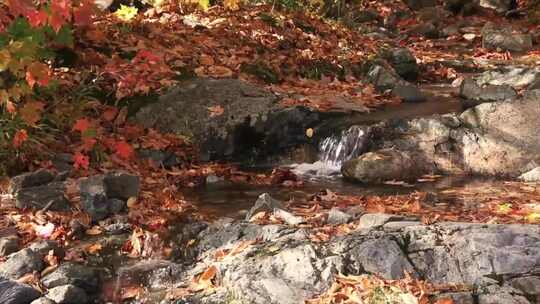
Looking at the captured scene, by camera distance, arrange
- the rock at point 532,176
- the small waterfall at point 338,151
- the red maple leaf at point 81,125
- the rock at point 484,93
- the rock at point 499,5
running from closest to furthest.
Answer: the rock at point 532,176
the red maple leaf at point 81,125
the small waterfall at point 338,151
the rock at point 484,93
the rock at point 499,5

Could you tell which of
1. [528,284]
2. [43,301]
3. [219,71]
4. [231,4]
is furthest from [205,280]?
[231,4]

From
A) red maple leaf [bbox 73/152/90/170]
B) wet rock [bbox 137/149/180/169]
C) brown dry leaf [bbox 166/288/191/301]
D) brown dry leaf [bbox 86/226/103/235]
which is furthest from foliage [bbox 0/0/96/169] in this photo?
brown dry leaf [bbox 166/288/191/301]

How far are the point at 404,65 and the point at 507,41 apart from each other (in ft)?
17.3

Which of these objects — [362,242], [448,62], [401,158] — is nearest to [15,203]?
[362,242]

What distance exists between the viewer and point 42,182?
5926 mm

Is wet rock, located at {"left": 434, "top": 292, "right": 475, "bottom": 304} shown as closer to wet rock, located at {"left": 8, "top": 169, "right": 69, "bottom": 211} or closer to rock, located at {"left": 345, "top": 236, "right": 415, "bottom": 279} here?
rock, located at {"left": 345, "top": 236, "right": 415, "bottom": 279}

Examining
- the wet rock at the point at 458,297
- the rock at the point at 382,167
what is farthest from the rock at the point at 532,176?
the wet rock at the point at 458,297

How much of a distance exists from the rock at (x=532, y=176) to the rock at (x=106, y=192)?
409 centimetres

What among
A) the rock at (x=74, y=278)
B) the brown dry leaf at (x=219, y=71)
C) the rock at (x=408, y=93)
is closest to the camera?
the rock at (x=74, y=278)

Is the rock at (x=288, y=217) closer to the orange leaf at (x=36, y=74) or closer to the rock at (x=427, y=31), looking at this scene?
the orange leaf at (x=36, y=74)

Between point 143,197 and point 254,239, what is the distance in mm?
1698

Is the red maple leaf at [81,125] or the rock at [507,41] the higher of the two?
the rock at [507,41]

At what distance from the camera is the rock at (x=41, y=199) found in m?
5.50

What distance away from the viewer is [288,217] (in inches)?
192
